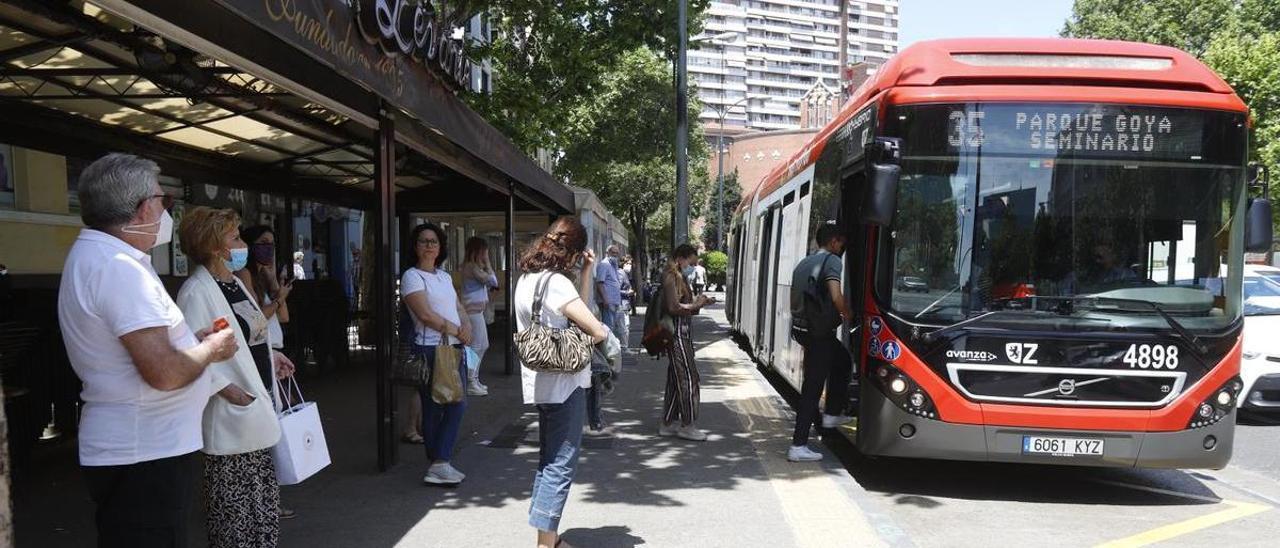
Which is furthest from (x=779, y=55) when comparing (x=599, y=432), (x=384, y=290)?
(x=384, y=290)

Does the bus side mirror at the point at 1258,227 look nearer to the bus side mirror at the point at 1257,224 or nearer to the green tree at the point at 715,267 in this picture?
the bus side mirror at the point at 1257,224

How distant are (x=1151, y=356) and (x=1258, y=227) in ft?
3.79

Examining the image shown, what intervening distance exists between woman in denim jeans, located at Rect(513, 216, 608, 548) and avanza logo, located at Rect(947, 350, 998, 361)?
236 cm

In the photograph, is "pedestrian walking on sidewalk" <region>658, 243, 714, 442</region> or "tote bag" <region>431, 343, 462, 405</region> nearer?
"tote bag" <region>431, 343, 462, 405</region>

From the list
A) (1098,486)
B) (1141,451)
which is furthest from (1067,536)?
(1098,486)

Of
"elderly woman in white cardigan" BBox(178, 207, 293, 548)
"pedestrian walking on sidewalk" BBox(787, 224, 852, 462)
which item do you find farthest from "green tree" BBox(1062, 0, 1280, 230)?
"elderly woman in white cardigan" BBox(178, 207, 293, 548)

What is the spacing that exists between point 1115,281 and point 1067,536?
155cm

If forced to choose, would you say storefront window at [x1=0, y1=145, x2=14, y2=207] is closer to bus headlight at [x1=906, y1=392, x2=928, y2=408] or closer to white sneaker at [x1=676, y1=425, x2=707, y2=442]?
white sneaker at [x1=676, y1=425, x2=707, y2=442]

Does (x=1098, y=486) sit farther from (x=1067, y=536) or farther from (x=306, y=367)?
(x=306, y=367)

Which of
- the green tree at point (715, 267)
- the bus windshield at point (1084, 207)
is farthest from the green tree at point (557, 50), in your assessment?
the green tree at point (715, 267)

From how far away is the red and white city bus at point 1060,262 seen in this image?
5422mm

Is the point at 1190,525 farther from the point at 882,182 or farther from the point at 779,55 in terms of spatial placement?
the point at 779,55

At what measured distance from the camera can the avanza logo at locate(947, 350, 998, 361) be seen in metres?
5.44

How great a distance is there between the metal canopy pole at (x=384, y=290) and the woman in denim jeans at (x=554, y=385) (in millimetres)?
1968
